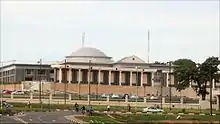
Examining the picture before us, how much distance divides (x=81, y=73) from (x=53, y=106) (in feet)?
214

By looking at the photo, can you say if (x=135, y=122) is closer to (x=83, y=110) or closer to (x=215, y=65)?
(x=83, y=110)

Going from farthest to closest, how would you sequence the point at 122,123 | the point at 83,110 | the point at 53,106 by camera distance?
the point at 53,106 < the point at 83,110 < the point at 122,123

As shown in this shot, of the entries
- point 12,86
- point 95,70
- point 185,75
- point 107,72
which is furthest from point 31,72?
point 185,75

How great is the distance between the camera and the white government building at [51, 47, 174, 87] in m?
154

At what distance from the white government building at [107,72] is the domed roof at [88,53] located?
1.84 ft

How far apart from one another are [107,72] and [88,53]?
1457 cm

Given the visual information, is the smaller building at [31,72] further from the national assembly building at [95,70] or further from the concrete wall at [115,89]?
the concrete wall at [115,89]

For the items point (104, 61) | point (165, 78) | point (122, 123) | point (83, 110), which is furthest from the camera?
point (104, 61)

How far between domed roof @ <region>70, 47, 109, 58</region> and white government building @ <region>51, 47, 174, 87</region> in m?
0.56

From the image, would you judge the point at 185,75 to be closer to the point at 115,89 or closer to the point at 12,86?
the point at 115,89

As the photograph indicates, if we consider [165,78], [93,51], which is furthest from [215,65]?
[93,51]

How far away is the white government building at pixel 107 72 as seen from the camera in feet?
505

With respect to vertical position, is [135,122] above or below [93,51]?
below

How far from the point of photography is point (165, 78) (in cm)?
15675
